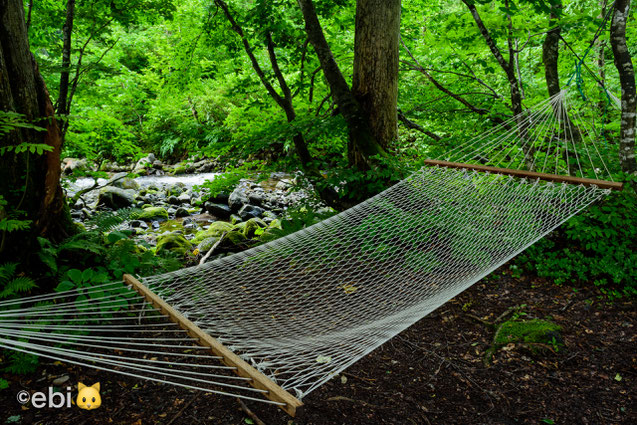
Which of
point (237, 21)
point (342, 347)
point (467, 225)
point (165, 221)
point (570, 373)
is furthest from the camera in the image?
point (165, 221)

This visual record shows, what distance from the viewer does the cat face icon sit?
1.72m

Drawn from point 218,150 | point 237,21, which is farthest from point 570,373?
point 237,21

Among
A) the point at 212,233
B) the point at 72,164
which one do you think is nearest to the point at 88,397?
the point at 212,233

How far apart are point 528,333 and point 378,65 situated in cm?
214

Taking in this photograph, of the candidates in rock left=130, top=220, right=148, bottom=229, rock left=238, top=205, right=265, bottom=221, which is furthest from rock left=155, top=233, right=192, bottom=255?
rock left=238, top=205, right=265, bottom=221

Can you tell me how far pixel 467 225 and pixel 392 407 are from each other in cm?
119

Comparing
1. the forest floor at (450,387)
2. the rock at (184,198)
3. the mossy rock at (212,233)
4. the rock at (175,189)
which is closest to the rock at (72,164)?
the rock at (175,189)

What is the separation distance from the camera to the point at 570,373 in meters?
2.08

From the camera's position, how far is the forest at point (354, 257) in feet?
5.58

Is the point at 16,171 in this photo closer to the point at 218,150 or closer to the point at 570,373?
the point at 218,150

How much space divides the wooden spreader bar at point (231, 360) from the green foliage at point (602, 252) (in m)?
2.53

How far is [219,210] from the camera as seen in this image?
5410 mm

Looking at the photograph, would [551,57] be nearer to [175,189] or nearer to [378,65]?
[378,65]

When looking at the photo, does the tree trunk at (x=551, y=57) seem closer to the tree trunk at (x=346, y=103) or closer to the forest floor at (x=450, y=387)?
the tree trunk at (x=346, y=103)
